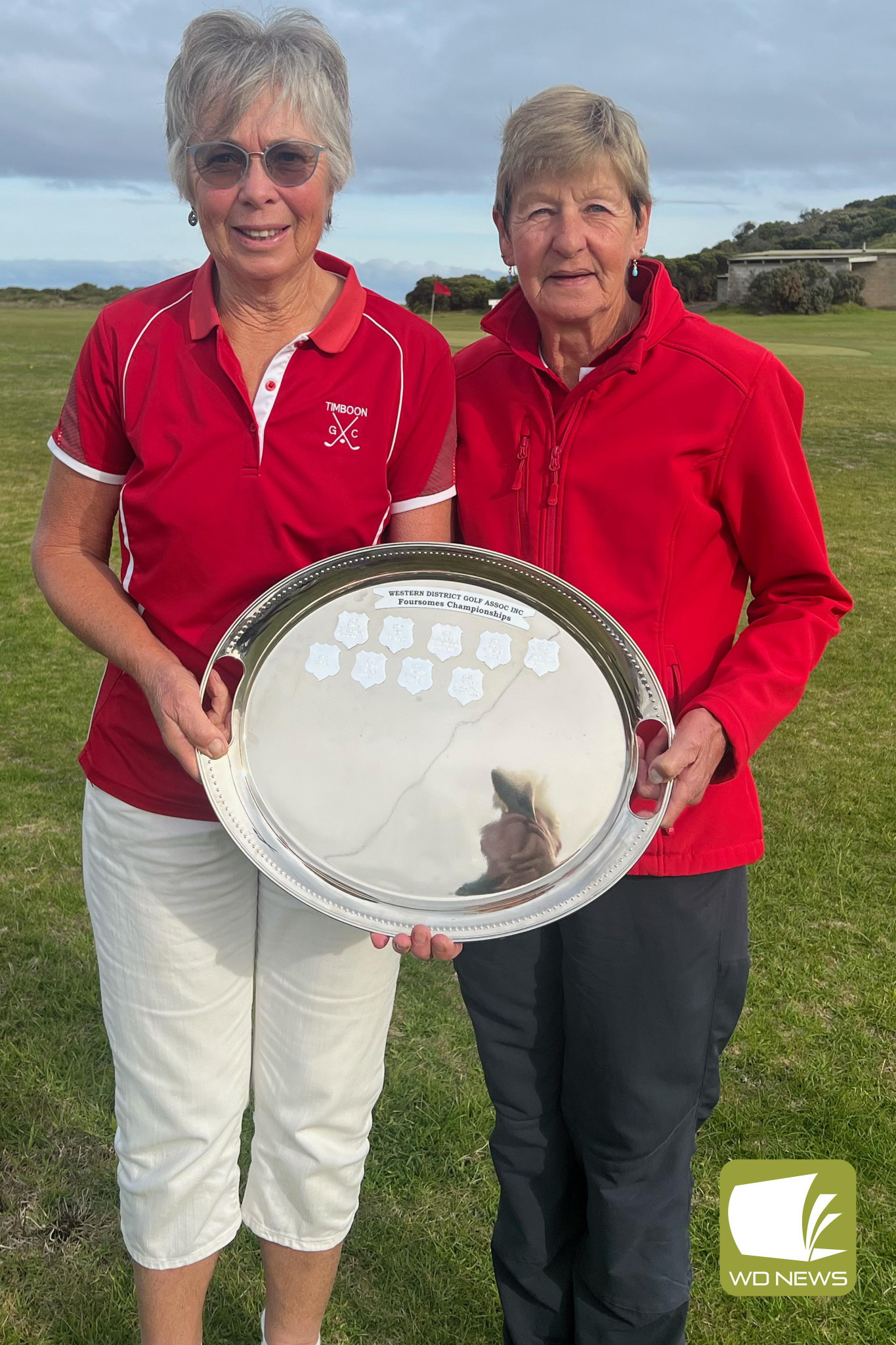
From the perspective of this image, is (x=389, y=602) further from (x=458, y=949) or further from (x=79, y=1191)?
(x=79, y=1191)

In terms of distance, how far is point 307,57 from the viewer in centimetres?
182

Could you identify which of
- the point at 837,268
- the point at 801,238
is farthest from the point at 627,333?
the point at 801,238

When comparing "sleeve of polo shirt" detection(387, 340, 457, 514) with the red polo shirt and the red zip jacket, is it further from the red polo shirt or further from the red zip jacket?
the red zip jacket

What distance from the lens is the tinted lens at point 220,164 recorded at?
182 centimetres

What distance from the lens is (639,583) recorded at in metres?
1.97

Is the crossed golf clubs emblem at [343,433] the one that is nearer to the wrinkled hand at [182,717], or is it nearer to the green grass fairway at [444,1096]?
the wrinkled hand at [182,717]

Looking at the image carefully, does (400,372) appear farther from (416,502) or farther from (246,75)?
(246,75)

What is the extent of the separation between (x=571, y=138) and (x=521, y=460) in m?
0.55

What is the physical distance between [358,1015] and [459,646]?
762 millimetres

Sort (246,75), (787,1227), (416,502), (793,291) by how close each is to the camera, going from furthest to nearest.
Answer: (793,291) → (787,1227) → (416,502) → (246,75)

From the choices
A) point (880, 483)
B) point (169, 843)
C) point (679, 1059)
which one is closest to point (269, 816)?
point (169, 843)

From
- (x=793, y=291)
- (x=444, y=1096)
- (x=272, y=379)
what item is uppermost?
(x=793, y=291)

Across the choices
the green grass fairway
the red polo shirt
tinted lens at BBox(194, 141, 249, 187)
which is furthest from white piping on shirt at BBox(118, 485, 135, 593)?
the green grass fairway

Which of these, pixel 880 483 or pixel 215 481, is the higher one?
pixel 215 481
